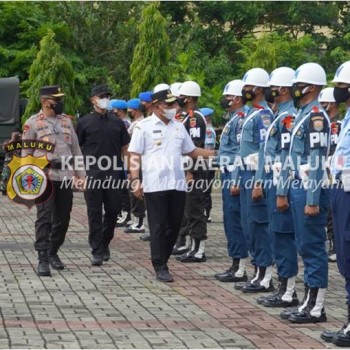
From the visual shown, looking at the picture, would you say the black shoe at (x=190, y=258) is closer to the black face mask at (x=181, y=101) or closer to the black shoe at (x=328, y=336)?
the black face mask at (x=181, y=101)

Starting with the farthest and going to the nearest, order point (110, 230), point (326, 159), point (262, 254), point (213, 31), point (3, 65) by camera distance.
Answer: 1. point (213, 31)
2. point (3, 65)
3. point (110, 230)
4. point (262, 254)
5. point (326, 159)

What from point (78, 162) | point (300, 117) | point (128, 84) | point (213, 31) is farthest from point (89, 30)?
point (300, 117)

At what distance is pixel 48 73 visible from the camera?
33594 millimetres

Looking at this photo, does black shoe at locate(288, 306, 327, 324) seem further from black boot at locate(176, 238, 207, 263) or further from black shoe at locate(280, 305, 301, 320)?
black boot at locate(176, 238, 207, 263)

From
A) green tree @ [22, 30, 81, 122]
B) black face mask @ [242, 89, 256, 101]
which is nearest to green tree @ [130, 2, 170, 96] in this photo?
green tree @ [22, 30, 81, 122]

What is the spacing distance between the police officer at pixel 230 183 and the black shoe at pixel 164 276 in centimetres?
54

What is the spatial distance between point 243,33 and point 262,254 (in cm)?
3796

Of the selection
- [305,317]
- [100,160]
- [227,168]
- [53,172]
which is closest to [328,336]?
[305,317]

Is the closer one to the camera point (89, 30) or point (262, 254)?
point (262, 254)

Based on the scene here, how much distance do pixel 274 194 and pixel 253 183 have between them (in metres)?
0.96

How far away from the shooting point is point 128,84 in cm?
4031

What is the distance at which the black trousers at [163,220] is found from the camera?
42.3 ft

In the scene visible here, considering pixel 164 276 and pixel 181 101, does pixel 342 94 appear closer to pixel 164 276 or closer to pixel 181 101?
pixel 164 276

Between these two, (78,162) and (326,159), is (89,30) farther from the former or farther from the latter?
(326,159)
